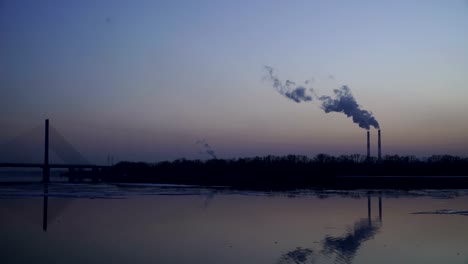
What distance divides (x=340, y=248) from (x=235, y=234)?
3.35 meters

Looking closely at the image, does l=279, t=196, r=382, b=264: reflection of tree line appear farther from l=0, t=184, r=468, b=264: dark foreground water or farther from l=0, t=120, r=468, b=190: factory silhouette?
l=0, t=120, r=468, b=190: factory silhouette

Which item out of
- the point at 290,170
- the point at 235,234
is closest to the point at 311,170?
the point at 290,170

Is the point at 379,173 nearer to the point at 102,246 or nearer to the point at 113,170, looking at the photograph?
the point at 113,170

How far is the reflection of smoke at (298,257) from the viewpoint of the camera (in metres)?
10.7

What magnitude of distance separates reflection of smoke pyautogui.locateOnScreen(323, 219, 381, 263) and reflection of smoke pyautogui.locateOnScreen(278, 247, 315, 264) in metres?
0.42

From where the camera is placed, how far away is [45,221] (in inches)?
703

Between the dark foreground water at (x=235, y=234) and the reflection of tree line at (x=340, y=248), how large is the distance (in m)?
0.02

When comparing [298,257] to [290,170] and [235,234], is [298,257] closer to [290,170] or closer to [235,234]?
[235,234]

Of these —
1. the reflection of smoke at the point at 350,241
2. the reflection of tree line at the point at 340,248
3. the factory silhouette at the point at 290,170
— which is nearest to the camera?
the reflection of tree line at the point at 340,248

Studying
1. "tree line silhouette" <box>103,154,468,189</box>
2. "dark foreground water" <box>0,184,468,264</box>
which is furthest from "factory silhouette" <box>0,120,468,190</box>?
"dark foreground water" <box>0,184,468,264</box>

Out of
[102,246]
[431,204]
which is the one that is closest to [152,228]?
[102,246]

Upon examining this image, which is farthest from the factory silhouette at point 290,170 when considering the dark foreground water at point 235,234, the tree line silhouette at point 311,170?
the dark foreground water at point 235,234

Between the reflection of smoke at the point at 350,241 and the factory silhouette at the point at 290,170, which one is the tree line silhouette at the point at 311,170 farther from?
the reflection of smoke at the point at 350,241

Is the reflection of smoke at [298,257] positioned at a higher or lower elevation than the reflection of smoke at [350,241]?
lower
